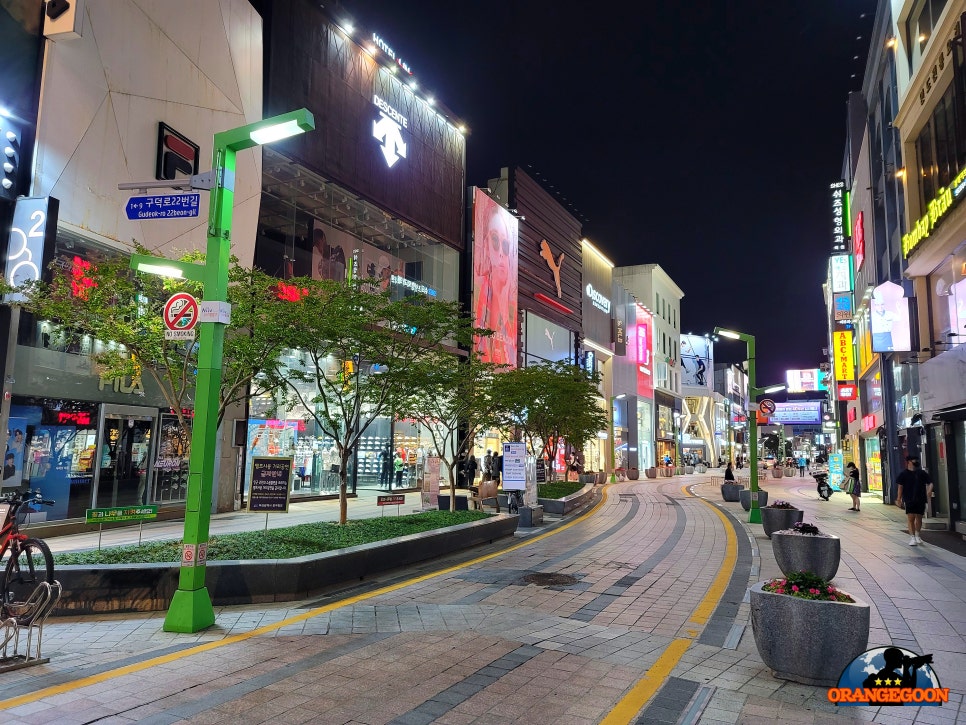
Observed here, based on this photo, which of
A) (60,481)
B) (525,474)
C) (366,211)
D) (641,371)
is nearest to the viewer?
(60,481)

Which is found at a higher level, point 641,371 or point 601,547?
point 641,371

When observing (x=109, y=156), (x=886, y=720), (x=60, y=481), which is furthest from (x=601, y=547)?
(x=109, y=156)

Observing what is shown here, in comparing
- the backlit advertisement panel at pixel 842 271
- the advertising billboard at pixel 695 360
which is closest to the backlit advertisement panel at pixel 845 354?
the backlit advertisement panel at pixel 842 271

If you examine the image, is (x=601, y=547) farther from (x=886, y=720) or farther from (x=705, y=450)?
(x=705, y=450)

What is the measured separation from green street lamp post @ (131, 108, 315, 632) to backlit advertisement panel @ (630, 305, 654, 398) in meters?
61.9

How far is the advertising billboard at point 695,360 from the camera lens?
103 metres

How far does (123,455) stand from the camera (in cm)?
1733

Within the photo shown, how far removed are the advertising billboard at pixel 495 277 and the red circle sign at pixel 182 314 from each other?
90.8ft

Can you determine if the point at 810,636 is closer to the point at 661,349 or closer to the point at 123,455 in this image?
the point at 123,455

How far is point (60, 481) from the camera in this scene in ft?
50.6

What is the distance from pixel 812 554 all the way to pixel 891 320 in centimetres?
1546

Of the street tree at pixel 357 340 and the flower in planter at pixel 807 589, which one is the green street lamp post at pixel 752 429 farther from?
the flower in planter at pixel 807 589

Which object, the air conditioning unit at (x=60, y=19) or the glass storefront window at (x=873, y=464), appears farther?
the glass storefront window at (x=873, y=464)

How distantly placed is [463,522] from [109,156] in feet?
41.0
